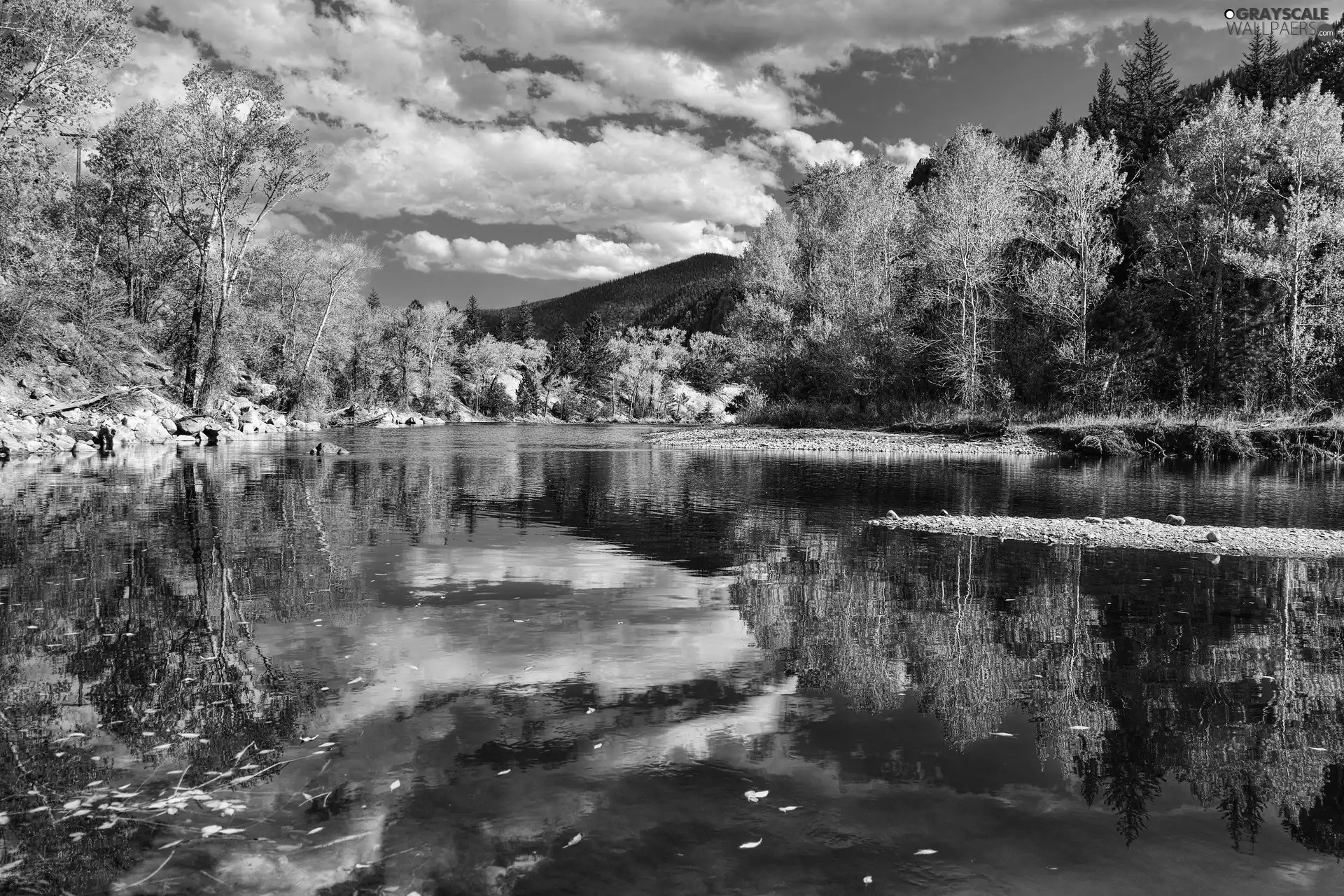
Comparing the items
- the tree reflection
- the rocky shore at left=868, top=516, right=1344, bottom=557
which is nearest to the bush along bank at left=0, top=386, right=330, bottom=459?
the tree reflection

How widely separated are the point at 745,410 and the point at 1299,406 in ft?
130

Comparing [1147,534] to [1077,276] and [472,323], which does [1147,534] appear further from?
[472,323]

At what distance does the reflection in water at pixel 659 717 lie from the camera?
5133mm

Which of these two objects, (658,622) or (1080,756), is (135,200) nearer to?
(658,622)

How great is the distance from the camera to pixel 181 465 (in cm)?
3378

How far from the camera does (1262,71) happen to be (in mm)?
77375

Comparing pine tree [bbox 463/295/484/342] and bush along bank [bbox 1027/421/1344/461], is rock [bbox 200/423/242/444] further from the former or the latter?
pine tree [bbox 463/295/484/342]

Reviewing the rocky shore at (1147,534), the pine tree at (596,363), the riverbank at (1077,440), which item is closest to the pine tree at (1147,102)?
the riverbank at (1077,440)

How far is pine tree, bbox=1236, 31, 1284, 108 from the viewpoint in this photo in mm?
74062

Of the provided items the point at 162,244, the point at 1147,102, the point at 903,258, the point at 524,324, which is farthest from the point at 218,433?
the point at 524,324

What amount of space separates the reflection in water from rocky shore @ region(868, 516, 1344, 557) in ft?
2.97

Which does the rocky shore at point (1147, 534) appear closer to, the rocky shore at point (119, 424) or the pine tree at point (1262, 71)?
the rocky shore at point (119, 424)

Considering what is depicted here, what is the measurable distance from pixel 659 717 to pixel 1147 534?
526 inches

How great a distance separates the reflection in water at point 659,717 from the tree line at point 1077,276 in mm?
38771
